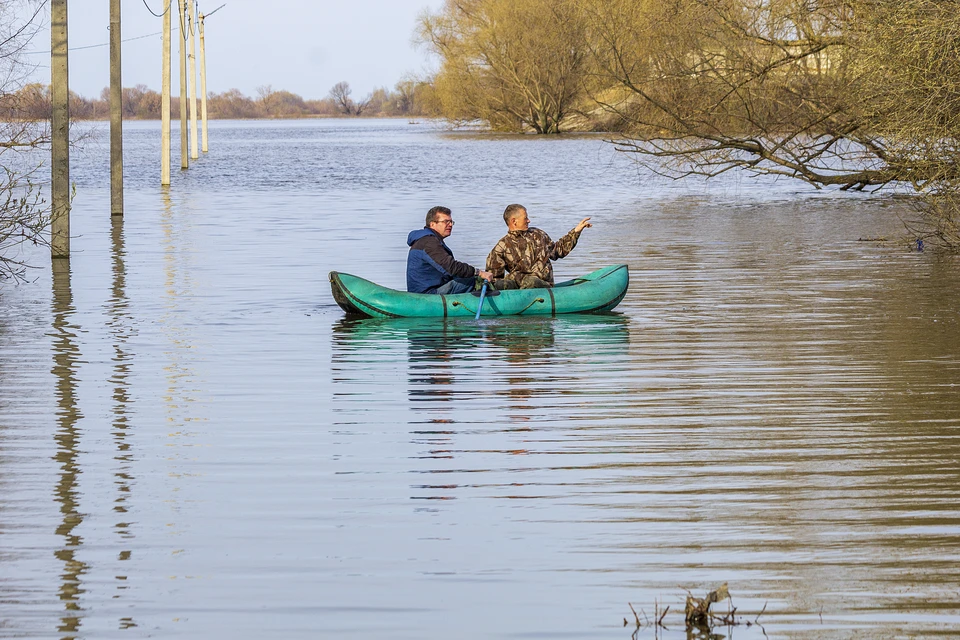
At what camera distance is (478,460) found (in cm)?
770

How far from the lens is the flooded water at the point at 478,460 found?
5.38 m

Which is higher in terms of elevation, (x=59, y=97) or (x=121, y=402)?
(x=59, y=97)

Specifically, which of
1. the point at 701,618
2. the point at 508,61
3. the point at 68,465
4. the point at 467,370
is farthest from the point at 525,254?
the point at 508,61

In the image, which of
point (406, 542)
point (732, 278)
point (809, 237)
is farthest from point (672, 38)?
point (406, 542)

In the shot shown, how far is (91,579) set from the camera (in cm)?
565

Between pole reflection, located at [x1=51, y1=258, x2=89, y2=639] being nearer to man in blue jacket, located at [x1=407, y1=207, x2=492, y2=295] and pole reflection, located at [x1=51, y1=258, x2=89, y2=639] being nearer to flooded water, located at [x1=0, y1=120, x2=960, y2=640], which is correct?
flooded water, located at [x1=0, y1=120, x2=960, y2=640]

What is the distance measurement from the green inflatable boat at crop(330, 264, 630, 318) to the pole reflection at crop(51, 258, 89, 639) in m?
2.60

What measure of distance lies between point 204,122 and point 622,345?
57.0m

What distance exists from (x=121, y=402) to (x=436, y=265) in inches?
191

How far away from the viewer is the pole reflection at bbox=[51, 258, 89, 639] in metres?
5.40

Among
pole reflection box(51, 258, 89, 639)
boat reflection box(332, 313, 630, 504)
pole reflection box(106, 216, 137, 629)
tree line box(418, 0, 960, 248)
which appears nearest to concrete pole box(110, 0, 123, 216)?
pole reflection box(106, 216, 137, 629)

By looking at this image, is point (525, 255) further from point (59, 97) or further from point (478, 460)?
point (59, 97)

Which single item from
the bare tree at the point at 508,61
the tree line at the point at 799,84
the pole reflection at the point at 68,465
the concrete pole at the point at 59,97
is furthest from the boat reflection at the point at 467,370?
the bare tree at the point at 508,61

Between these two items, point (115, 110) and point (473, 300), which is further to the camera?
point (115, 110)
